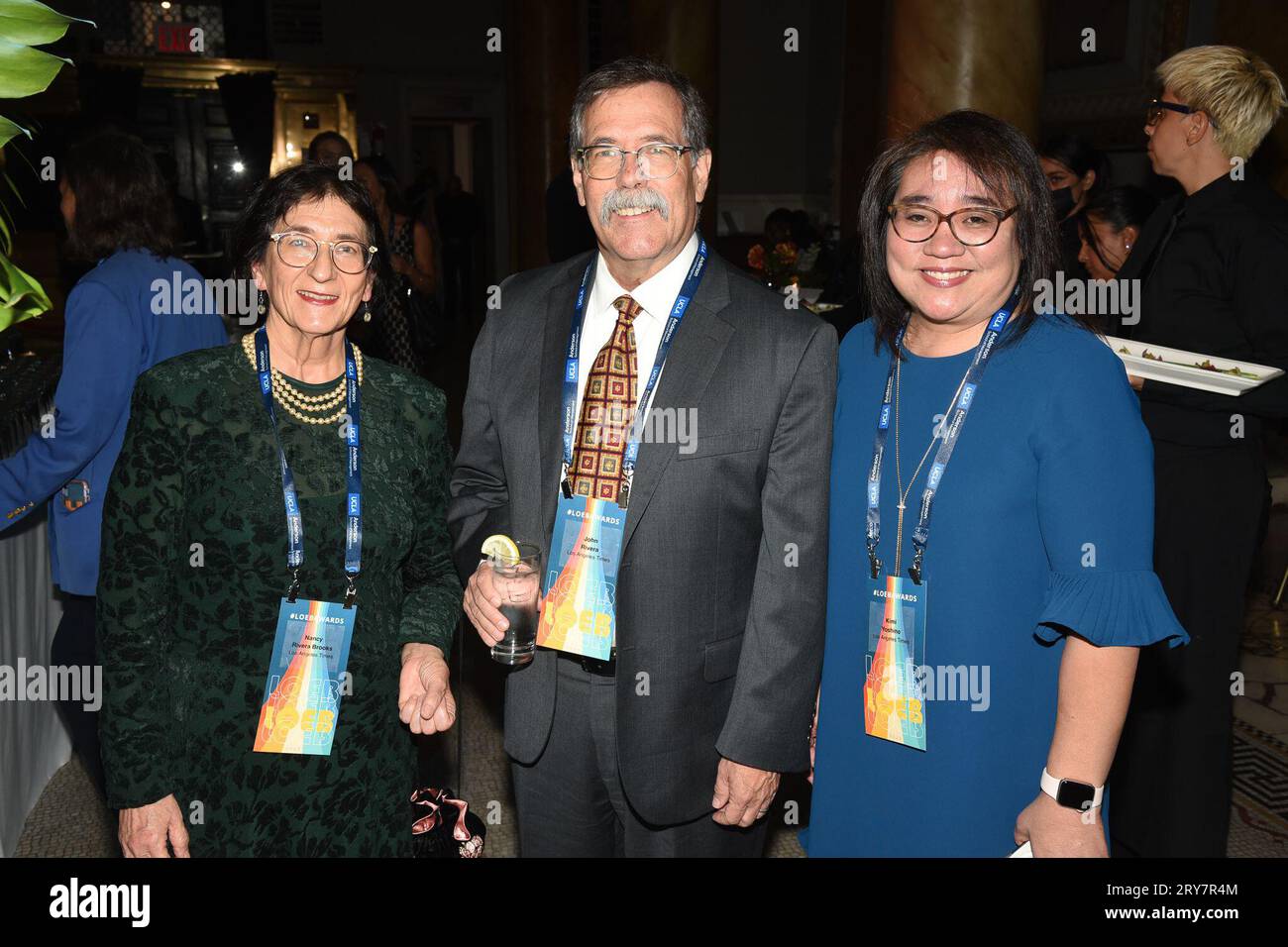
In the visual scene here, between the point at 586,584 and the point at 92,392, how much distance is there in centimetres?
142

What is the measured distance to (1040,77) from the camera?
339 cm

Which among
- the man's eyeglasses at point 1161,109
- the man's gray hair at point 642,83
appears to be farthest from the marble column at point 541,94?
the man's gray hair at point 642,83

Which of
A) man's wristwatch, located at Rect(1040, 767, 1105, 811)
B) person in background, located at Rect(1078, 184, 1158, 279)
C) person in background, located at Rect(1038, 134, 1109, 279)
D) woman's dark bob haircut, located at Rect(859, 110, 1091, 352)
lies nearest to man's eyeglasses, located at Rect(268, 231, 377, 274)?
woman's dark bob haircut, located at Rect(859, 110, 1091, 352)

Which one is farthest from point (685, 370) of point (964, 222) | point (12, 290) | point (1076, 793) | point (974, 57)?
point (974, 57)

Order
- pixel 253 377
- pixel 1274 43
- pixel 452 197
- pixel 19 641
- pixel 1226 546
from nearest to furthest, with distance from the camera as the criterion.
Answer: pixel 253 377 < pixel 1226 546 < pixel 19 641 < pixel 1274 43 < pixel 452 197

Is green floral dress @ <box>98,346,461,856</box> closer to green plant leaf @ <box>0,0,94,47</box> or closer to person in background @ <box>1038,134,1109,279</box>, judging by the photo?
green plant leaf @ <box>0,0,94,47</box>

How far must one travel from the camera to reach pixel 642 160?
1.74 meters

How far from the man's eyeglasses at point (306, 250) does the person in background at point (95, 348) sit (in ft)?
3.10

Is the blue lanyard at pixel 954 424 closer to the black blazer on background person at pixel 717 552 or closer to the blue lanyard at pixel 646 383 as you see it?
the black blazer on background person at pixel 717 552

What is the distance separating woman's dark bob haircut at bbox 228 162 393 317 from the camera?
1.73m

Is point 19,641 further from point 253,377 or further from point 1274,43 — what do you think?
point 1274,43

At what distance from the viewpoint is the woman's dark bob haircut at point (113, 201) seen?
2.63 metres
